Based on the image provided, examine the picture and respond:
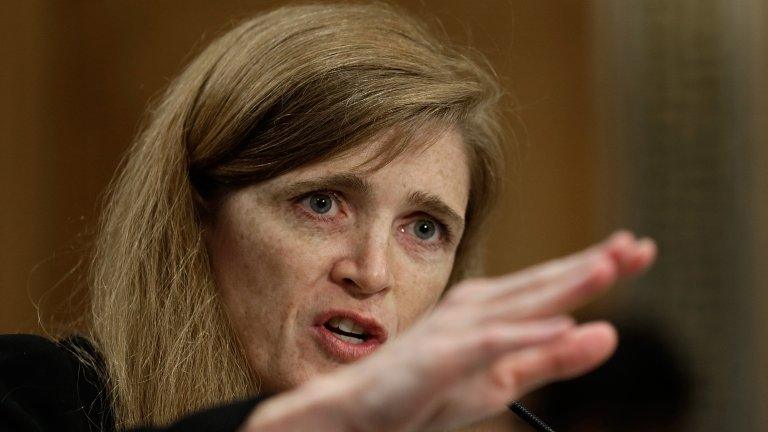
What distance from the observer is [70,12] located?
12.0 ft

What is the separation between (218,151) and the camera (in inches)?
68.9

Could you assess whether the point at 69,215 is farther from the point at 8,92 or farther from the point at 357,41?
the point at 357,41

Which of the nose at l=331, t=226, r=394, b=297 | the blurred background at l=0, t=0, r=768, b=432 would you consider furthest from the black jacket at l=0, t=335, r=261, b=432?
the blurred background at l=0, t=0, r=768, b=432

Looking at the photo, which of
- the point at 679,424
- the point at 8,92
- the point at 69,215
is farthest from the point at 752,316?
the point at 8,92

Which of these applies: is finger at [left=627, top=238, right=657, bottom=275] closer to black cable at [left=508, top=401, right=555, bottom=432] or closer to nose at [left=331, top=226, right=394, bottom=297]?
black cable at [left=508, top=401, right=555, bottom=432]

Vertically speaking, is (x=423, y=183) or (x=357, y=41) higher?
(x=357, y=41)

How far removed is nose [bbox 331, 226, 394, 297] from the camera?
1650mm

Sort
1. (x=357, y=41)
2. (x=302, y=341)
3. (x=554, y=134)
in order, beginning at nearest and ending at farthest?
(x=302, y=341), (x=357, y=41), (x=554, y=134)

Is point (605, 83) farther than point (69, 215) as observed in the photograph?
Yes

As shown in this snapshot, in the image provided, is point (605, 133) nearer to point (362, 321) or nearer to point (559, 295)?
point (362, 321)

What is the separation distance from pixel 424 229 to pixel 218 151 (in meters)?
0.35

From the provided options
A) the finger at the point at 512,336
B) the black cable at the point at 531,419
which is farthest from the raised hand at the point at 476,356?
the black cable at the point at 531,419

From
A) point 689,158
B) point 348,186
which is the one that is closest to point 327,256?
point 348,186

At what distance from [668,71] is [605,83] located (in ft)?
0.85
